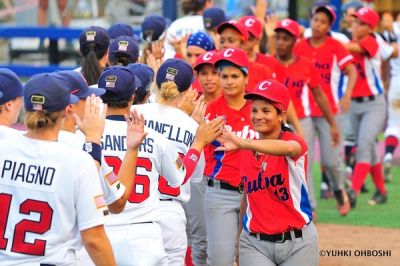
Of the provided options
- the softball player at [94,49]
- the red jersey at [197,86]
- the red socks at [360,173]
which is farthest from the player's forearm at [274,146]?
Result: the red socks at [360,173]

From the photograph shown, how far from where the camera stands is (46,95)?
16.9ft

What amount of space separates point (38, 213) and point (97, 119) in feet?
2.44

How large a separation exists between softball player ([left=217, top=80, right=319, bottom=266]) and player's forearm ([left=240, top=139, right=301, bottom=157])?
0.03 feet

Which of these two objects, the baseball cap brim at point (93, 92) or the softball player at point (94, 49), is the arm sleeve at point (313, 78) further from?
the baseball cap brim at point (93, 92)

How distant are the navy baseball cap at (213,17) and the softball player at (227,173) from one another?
326 centimetres

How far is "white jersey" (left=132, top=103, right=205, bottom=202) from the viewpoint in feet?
23.5

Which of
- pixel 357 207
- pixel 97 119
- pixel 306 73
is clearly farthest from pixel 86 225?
pixel 357 207

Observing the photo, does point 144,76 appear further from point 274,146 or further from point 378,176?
point 378,176

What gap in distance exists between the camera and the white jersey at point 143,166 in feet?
20.7

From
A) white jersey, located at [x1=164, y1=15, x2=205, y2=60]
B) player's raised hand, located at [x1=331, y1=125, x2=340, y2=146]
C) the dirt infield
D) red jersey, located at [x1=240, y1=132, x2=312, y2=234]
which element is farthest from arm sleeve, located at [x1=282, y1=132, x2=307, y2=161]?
white jersey, located at [x1=164, y1=15, x2=205, y2=60]

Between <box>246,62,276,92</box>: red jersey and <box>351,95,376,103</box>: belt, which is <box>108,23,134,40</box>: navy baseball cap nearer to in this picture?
<box>246,62,276,92</box>: red jersey

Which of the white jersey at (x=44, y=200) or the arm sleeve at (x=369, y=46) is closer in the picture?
the white jersey at (x=44, y=200)

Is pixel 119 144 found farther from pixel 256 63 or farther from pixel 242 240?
pixel 256 63

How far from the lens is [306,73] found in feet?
35.9
